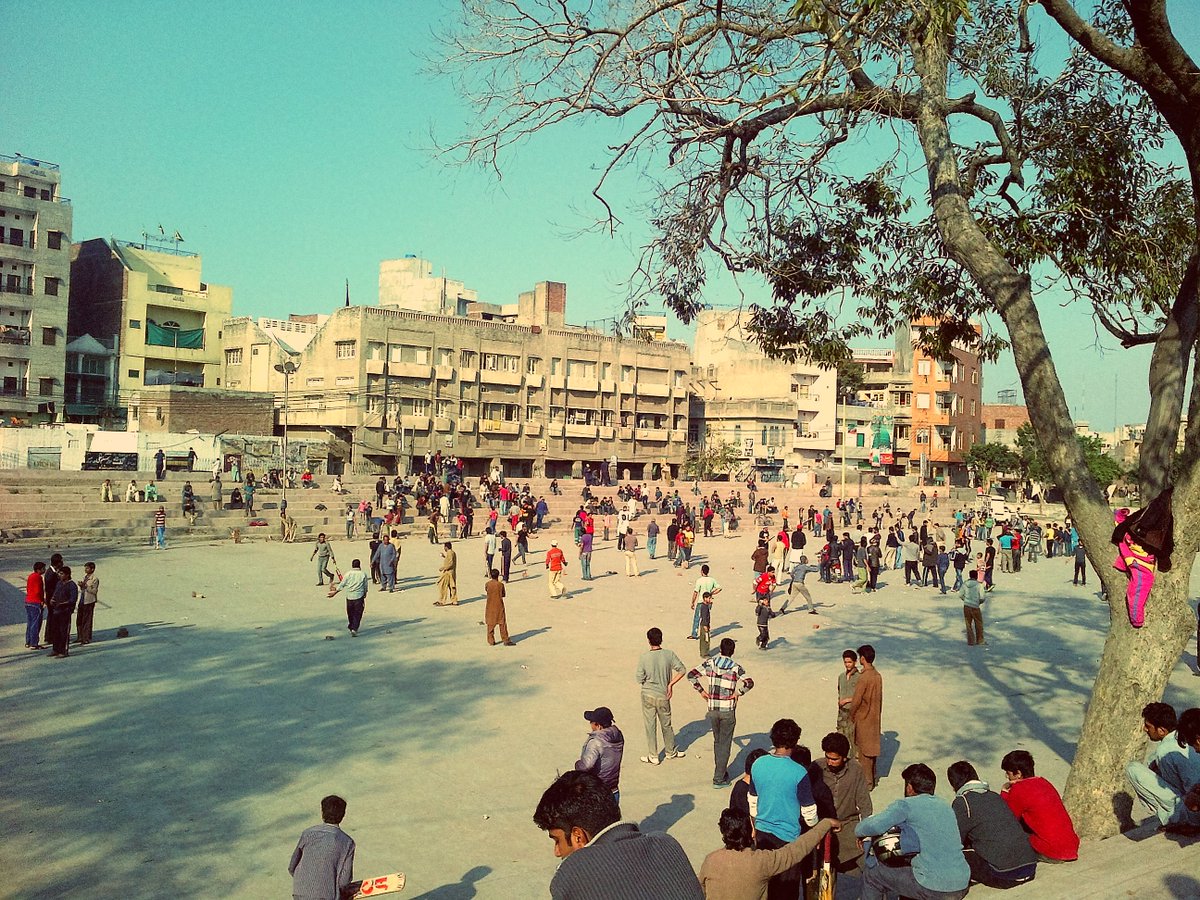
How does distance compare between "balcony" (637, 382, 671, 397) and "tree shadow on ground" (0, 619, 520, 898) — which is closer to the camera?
"tree shadow on ground" (0, 619, 520, 898)

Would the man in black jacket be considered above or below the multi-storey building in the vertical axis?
below

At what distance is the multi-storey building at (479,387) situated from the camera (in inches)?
2192

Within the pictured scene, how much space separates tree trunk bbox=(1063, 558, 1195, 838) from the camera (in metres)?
6.75

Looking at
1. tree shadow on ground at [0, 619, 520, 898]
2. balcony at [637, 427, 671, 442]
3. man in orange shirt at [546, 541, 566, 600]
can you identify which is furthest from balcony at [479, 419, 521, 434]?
tree shadow on ground at [0, 619, 520, 898]

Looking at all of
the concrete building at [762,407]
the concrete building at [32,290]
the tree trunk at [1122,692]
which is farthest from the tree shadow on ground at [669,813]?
Answer: the concrete building at [762,407]

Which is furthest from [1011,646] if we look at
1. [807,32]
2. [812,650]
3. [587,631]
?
[807,32]

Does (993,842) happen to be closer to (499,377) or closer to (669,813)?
(669,813)

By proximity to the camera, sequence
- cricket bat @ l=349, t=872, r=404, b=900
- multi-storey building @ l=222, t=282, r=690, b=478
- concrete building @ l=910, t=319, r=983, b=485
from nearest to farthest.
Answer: cricket bat @ l=349, t=872, r=404, b=900, multi-storey building @ l=222, t=282, r=690, b=478, concrete building @ l=910, t=319, r=983, b=485

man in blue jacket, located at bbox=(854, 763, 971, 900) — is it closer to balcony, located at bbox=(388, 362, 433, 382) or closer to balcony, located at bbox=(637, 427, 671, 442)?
balcony, located at bbox=(388, 362, 433, 382)

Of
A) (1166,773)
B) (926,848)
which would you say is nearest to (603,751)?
(926,848)

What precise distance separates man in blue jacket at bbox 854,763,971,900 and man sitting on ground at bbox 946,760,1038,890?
0.32 metres

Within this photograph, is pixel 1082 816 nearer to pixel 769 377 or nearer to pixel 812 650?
pixel 812 650

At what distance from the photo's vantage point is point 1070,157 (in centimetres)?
880

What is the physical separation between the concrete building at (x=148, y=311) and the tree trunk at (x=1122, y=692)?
192ft
